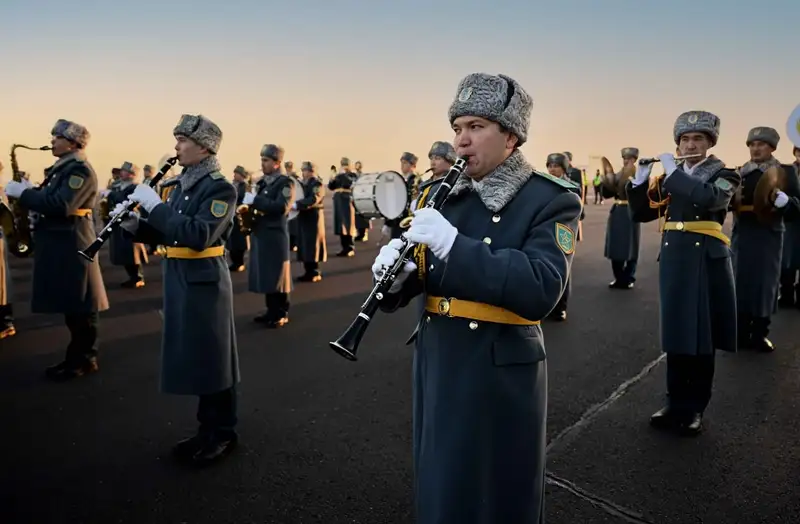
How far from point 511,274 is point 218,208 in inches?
103

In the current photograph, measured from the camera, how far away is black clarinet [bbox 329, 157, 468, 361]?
2127 millimetres

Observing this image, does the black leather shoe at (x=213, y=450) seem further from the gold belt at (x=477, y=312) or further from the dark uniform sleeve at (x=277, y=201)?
the dark uniform sleeve at (x=277, y=201)

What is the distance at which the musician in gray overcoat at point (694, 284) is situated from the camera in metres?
4.37

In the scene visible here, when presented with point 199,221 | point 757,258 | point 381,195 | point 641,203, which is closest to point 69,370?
point 199,221

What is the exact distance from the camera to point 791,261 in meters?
8.73

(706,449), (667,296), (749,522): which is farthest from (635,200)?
(749,522)

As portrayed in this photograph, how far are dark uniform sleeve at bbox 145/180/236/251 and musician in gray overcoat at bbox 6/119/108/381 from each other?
2.28 metres

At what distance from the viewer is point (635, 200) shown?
478 centimetres

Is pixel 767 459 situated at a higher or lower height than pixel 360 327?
lower

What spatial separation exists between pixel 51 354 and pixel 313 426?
3.82 metres

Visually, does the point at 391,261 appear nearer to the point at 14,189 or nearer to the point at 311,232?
the point at 14,189

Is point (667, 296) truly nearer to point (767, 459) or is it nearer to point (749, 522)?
point (767, 459)

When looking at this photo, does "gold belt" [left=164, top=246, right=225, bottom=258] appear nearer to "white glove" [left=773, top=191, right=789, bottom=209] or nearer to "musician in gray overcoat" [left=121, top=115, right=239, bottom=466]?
"musician in gray overcoat" [left=121, top=115, right=239, bottom=466]

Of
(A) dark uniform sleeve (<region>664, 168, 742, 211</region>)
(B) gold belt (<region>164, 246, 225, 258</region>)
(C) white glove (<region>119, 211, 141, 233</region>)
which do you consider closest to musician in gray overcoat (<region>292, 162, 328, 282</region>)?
(C) white glove (<region>119, 211, 141, 233</region>)
